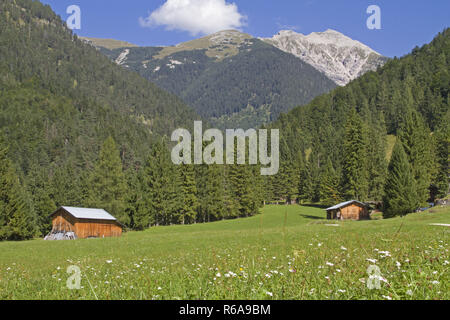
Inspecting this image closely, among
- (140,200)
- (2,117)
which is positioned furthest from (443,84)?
(2,117)

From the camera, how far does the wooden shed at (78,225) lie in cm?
5519

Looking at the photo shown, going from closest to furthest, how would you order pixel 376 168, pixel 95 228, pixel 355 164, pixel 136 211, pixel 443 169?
pixel 95 228, pixel 136 211, pixel 355 164, pixel 443 169, pixel 376 168

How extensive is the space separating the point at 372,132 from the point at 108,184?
77035 millimetres

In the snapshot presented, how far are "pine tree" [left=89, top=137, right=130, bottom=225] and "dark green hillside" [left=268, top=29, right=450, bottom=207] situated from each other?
1931 inches

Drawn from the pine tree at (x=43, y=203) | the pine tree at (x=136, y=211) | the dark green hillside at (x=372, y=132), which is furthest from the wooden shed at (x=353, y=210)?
the pine tree at (x=43, y=203)

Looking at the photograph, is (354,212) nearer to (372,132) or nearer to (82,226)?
(372,132)

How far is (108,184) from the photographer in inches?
2901

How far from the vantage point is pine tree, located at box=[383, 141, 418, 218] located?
178 feet

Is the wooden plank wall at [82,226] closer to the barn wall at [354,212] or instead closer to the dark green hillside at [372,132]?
the barn wall at [354,212]

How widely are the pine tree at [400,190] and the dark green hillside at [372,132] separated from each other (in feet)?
17.0

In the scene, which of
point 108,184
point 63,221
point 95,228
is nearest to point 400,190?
point 95,228

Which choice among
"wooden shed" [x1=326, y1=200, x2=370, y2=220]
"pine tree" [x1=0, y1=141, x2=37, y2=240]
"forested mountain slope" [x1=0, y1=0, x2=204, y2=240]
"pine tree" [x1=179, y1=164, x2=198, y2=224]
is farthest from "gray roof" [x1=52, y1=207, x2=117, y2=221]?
"wooden shed" [x1=326, y1=200, x2=370, y2=220]

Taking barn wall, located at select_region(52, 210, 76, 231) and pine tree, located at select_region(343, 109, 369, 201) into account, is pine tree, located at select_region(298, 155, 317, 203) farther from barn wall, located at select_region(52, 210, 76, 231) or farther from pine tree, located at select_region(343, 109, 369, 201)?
barn wall, located at select_region(52, 210, 76, 231)
